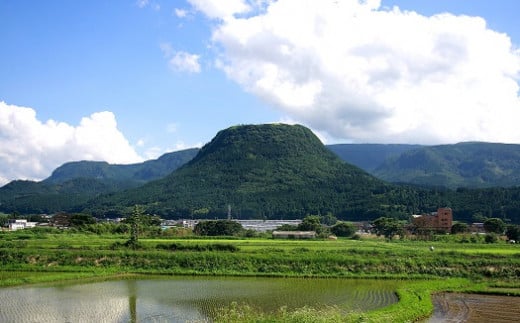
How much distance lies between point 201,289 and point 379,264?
16.6 metres

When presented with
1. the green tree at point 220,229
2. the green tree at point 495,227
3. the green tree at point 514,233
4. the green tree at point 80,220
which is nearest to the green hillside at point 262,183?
the green tree at point 495,227

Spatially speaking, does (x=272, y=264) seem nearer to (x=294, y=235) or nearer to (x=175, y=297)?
(x=175, y=297)

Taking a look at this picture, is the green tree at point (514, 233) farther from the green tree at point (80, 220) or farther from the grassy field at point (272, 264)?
the green tree at point (80, 220)

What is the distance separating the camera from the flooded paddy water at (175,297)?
25.8m

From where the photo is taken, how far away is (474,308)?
28.9 meters

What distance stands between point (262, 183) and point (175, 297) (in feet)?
414

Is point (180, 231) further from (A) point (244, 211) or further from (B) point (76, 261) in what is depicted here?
(A) point (244, 211)

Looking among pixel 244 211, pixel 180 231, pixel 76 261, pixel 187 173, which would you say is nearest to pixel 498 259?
pixel 76 261

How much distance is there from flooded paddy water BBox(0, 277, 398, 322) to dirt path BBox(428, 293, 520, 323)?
302 centimetres

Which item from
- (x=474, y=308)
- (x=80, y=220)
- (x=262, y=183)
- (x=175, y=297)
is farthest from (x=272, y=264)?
(x=262, y=183)

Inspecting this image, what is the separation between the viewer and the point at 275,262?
4338 centimetres

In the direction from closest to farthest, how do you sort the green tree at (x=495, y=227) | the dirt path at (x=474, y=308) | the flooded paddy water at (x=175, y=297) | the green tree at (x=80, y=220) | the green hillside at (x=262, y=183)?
the flooded paddy water at (x=175, y=297), the dirt path at (x=474, y=308), the green tree at (x=495, y=227), the green tree at (x=80, y=220), the green hillside at (x=262, y=183)

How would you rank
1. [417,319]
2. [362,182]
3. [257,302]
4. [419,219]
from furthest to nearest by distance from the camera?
[362,182], [419,219], [257,302], [417,319]

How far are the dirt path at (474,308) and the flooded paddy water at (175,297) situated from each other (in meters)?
3.02
